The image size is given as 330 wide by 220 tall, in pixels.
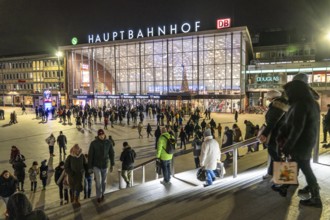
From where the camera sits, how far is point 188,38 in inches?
1629

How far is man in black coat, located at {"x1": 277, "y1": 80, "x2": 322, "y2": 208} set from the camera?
121 inches

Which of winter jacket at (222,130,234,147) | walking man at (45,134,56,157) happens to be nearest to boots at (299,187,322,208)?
winter jacket at (222,130,234,147)

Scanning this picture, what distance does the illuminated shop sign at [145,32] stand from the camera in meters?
40.8

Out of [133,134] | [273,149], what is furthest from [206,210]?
[133,134]

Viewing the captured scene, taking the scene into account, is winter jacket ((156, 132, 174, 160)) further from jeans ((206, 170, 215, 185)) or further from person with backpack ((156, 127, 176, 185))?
jeans ((206, 170, 215, 185))

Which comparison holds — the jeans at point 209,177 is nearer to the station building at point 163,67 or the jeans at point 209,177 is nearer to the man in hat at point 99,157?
the man in hat at point 99,157

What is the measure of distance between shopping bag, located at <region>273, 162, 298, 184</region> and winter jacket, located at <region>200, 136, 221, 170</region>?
2.19 m

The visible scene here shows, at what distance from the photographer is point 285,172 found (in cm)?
341

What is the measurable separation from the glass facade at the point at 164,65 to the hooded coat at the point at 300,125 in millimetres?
35144

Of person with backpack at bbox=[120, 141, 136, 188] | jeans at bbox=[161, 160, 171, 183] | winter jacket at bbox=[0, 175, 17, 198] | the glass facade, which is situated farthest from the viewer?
the glass facade

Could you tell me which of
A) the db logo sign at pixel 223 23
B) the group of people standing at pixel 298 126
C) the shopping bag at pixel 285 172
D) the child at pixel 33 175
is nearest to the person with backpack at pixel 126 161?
the child at pixel 33 175

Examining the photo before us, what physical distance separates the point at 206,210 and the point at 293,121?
1548 millimetres

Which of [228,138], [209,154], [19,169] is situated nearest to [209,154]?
[209,154]

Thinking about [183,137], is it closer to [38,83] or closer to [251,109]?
[251,109]
